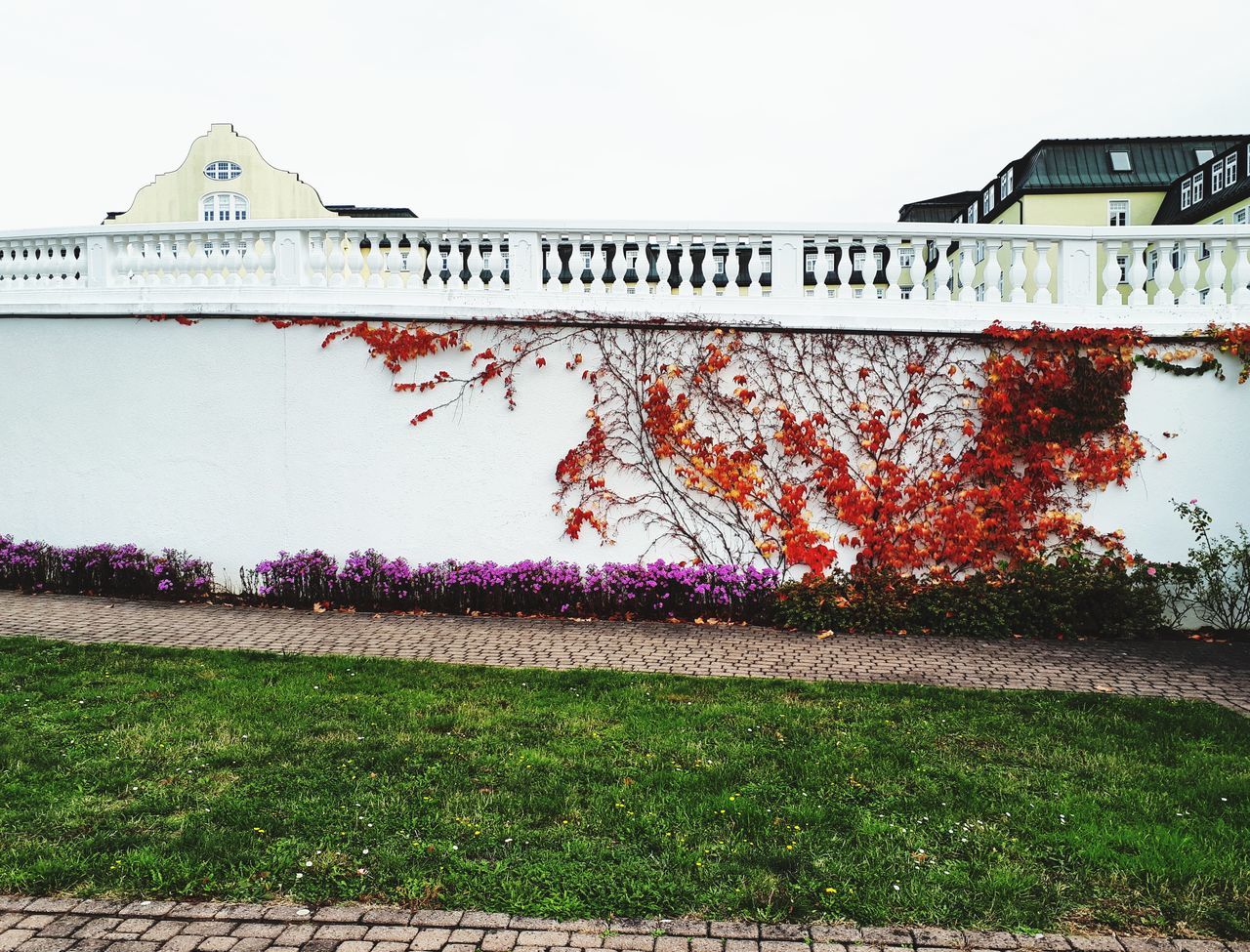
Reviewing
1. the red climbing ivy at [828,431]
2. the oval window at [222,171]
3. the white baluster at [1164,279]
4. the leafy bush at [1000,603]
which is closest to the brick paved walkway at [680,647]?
the leafy bush at [1000,603]

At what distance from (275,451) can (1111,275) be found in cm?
856

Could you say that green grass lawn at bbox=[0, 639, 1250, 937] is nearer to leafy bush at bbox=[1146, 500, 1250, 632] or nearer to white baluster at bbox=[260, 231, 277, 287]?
leafy bush at bbox=[1146, 500, 1250, 632]

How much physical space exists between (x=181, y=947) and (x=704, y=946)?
5.95ft

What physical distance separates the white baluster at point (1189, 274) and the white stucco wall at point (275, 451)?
2.21 m

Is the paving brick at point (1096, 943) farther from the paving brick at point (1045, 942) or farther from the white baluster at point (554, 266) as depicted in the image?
the white baluster at point (554, 266)

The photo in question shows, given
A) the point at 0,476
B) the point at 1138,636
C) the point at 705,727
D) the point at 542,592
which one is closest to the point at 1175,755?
the point at 705,727

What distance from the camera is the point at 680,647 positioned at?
7.72m

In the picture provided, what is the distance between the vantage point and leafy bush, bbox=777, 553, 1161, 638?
8.32 metres

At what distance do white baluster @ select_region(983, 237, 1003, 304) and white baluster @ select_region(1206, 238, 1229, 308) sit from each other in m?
1.93

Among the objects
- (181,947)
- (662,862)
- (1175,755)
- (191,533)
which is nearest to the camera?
(181,947)

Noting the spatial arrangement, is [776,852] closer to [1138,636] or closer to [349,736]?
[349,736]

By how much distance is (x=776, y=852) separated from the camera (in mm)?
3844

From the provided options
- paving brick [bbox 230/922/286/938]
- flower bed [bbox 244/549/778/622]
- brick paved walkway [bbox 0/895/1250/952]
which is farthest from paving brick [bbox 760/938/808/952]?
flower bed [bbox 244/549/778/622]

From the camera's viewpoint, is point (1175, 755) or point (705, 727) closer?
point (1175, 755)
